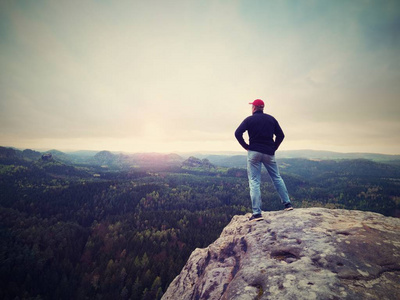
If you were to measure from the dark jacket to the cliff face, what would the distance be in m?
4.12

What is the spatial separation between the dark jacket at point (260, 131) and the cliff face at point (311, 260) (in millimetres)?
4120

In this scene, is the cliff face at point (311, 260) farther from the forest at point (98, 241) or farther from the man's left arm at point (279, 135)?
the forest at point (98, 241)

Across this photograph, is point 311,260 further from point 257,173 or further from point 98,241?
point 98,241

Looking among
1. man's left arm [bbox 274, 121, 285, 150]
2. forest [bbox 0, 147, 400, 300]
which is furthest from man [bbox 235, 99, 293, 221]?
forest [bbox 0, 147, 400, 300]

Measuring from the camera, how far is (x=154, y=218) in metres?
122

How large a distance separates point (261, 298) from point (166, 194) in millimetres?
183989

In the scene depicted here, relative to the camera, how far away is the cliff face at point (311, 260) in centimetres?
495

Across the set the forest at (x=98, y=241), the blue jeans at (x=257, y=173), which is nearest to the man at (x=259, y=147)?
the blue jeans at (x=257, y=173)

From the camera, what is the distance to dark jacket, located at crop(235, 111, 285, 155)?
943cm

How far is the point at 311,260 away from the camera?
626cm

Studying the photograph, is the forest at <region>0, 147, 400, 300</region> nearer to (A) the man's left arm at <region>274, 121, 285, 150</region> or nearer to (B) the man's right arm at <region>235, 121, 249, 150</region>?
(B) the man's right arm at <region>235, 121, 249, 150</region>

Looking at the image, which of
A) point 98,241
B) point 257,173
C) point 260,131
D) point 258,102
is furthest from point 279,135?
point 98,241

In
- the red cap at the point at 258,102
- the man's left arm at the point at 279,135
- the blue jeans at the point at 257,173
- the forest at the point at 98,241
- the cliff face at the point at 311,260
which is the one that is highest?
the red cap at the point at 258,102

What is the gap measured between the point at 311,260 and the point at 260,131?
19.3 feet
